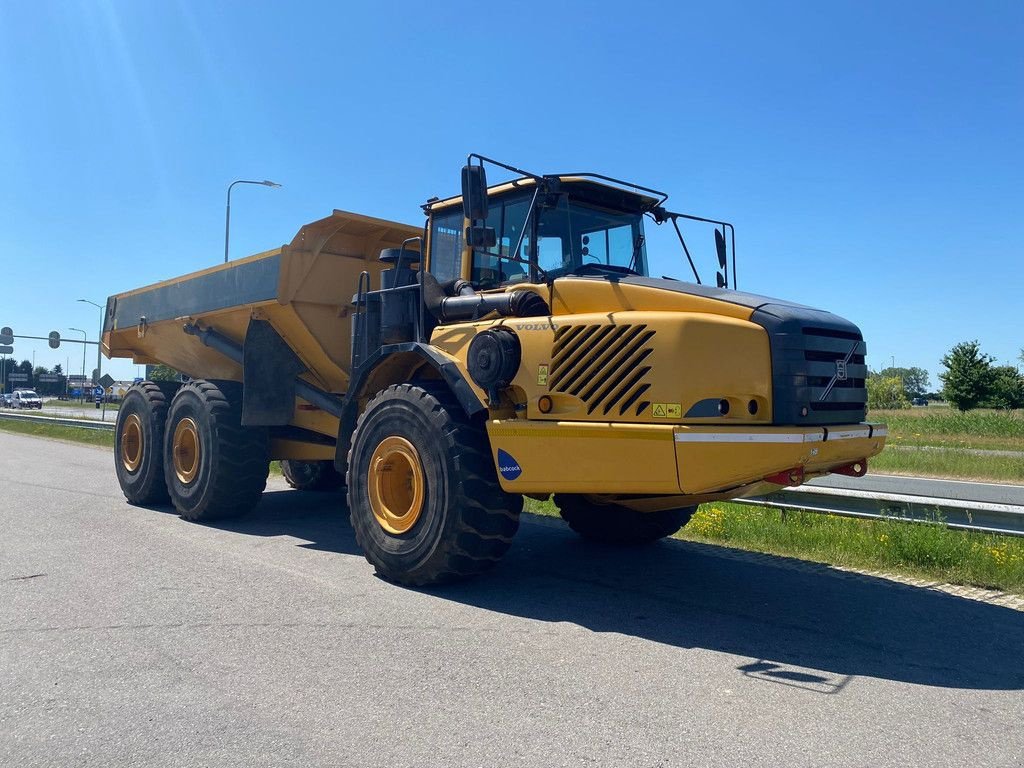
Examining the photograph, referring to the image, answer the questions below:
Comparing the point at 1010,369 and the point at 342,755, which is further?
the point at 1010,369

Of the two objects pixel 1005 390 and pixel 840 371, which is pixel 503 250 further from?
pixel 1005 390

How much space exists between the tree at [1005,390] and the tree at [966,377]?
0.22 meters

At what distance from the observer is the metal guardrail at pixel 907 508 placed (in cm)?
649

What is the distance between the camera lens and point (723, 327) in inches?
193

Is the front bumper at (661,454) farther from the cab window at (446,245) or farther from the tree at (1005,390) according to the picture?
the tree at (1005,390)

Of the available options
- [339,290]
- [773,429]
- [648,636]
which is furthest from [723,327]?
[339,290]

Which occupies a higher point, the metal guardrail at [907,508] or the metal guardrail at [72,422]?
the metal guardrail at [72,422]

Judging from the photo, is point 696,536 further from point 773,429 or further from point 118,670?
point 118,670

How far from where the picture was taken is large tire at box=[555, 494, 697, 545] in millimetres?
7387

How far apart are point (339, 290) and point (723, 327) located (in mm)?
4664

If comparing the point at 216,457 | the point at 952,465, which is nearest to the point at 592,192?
the point at 216,457

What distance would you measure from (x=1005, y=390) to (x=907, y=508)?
4534cm

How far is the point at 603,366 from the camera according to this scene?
5191 millimetres

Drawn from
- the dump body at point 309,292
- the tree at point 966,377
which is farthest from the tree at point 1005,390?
the dump body at point 309,292
